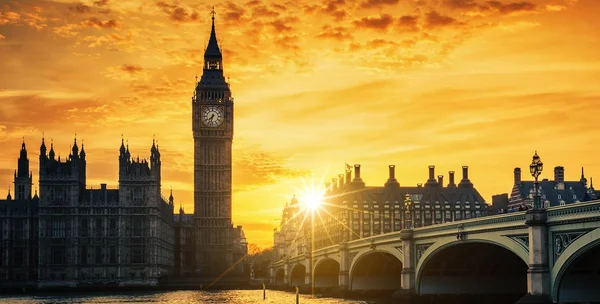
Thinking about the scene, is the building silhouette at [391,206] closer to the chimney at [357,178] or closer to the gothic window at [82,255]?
the chimney at [357,178]

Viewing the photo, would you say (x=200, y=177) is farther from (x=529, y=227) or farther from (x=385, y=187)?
(x=529, y=227)

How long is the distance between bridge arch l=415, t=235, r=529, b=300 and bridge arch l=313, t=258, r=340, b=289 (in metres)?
55.0

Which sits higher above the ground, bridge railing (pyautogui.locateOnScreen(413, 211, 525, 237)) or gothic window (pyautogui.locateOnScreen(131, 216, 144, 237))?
gothic window (pyautogui.locateOnScreen(131, 216, 144, 237))

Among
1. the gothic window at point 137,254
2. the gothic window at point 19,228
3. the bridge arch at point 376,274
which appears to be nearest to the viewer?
the bridge arch at point 376,274

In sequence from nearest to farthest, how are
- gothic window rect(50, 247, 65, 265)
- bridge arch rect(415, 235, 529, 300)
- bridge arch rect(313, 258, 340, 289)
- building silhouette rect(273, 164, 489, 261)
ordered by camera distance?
bridge arch rect(415, 235, 529, 300), bridge arch rect(313, 258, 340, 289), gothic window rect(50, 247, 65, 265), building silhouette rect(273, 164, 489, 261)

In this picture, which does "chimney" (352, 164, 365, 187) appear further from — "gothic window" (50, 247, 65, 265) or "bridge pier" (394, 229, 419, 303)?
"bridge pier" (394, 229, 419, 303)

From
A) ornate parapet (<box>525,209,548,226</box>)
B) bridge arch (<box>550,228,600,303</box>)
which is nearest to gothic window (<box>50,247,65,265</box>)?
ornate parapet (<box>525,209,548,226</box>)

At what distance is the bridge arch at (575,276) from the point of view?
160 ft

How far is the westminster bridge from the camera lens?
4931 cm

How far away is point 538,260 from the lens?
5081 centimetres

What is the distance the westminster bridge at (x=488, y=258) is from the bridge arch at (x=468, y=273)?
0.26ft

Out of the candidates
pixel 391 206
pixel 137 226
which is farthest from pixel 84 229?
pixel 391 206

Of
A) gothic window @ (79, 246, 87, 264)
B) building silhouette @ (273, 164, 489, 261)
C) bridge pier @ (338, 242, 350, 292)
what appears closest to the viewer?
bridge pier @ (338, 242, 350, 292)

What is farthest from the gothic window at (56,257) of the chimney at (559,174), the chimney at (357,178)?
the chimney at (559,174)
